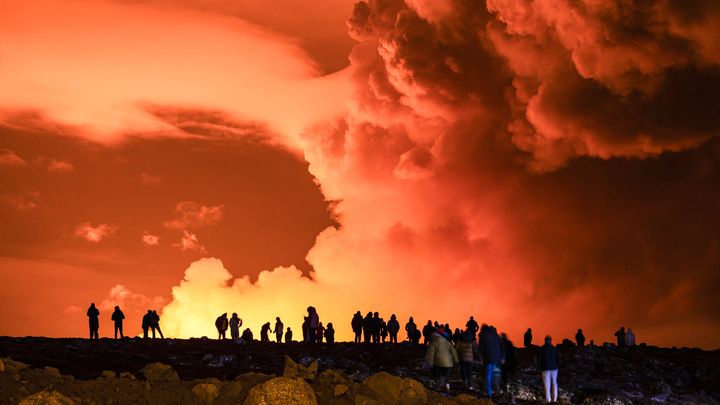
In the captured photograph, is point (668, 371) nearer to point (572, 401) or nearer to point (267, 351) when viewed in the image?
point (572, 401)

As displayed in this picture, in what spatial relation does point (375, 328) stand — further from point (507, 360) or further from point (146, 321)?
point (507, 360)

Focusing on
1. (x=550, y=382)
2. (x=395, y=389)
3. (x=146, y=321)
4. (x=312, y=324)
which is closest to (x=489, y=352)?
(x=550, y=382)

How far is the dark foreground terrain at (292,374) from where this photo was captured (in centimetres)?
1817

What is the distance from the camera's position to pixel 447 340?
1118 inches

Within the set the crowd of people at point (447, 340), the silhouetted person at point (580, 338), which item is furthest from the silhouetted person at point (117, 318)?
the silhouetted person at point (580, 338)

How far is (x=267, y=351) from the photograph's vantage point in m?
43.2

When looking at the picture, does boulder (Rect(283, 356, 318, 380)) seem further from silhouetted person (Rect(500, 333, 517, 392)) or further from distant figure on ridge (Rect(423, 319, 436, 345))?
distant figure on ridge (Rect(423, 319, 436, 345))

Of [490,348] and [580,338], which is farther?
[580,338]

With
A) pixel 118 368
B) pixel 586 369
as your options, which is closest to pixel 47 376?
pixel 118 368

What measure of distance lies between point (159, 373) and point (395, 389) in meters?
6.12

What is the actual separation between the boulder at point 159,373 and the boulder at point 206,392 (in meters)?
3.64

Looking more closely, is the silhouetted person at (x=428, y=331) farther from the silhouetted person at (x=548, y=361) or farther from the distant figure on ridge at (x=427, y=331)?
the silhouetted person at (x=548, y=361)

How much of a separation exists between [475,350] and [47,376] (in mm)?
14772

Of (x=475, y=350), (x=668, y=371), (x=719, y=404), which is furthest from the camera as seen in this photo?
(x=668, y=371)
